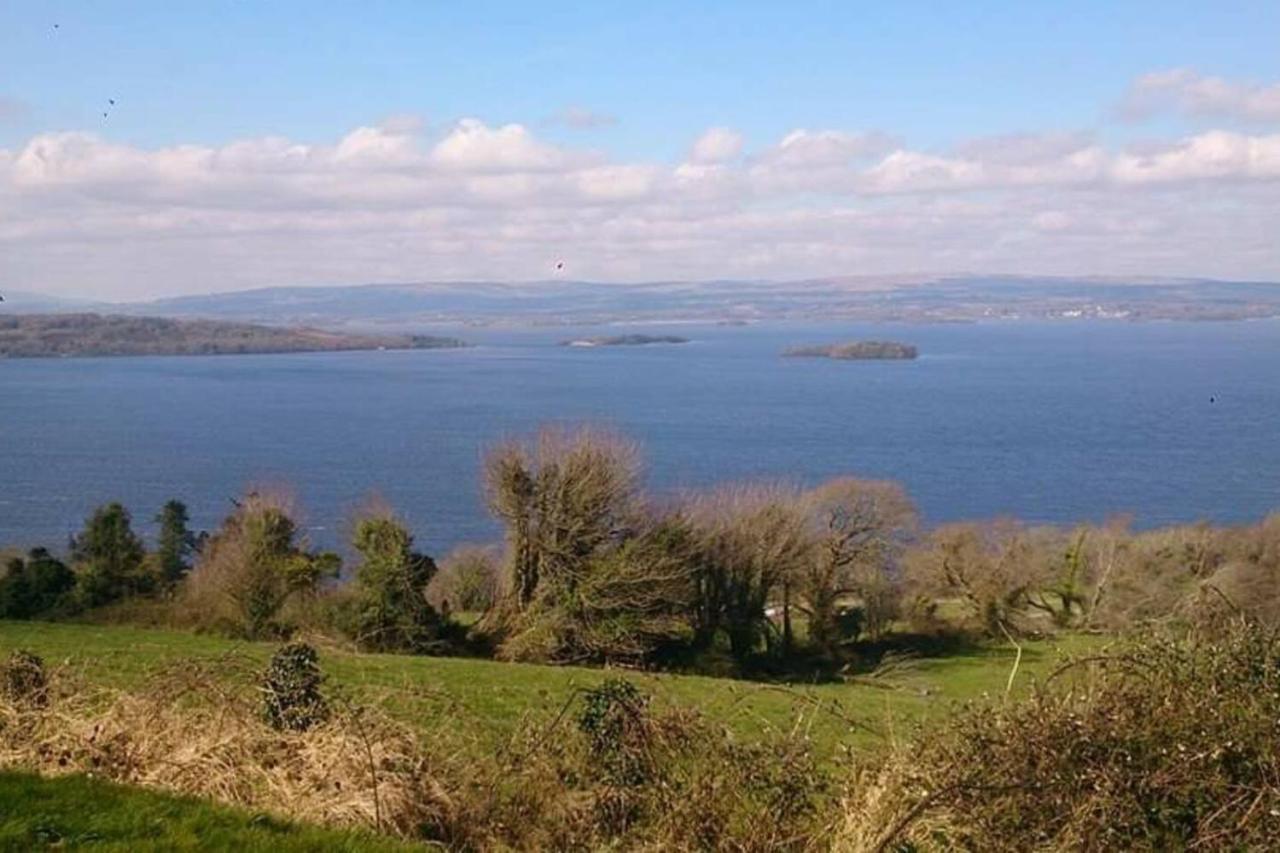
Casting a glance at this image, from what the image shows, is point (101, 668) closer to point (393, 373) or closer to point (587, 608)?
point (587, 608)

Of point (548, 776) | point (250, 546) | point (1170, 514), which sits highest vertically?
point (548, 776)

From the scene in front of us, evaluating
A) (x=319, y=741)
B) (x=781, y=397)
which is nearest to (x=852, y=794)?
(x=319, y=741)

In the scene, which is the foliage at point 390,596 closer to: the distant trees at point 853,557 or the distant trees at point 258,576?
the distant trees at point 258,576

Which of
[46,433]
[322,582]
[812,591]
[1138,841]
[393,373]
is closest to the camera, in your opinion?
[1138,841]

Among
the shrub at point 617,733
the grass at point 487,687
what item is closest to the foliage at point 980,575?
the grass at point 487,687

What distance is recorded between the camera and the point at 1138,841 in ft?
18.7

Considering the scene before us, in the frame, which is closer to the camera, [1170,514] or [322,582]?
[322,582]

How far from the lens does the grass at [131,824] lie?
225 inches

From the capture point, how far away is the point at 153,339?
6358 inches

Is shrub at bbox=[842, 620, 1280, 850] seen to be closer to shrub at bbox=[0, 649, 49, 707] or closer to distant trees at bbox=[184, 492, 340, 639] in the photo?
shrub at bbox=[0, 649, 49, 707]

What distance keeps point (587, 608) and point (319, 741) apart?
22.1 meters

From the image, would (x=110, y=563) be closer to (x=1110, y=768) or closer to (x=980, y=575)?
(x=980, y=575)

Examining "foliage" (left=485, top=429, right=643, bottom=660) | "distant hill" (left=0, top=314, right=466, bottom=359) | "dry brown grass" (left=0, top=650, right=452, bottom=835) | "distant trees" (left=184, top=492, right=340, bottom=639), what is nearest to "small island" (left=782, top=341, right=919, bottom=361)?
"distant hill" (left=0, top=314, right=466, bottom=359)

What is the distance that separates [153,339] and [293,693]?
167075 mm
